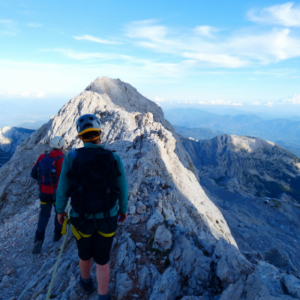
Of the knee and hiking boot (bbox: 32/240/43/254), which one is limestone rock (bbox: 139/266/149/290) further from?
hiking boot (bbox: 32/240/43/254)

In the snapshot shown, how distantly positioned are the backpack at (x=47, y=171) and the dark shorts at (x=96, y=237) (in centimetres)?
409

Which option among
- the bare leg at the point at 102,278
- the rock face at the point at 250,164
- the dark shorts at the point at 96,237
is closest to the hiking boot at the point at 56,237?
the dark shorts at the point at 96,237

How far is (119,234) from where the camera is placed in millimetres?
7340

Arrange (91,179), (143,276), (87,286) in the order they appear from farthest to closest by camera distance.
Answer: (143,276) < (87,286) < (91,179)

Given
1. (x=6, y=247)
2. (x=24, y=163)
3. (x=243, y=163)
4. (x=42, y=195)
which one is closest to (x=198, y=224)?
(x=42, y=195)

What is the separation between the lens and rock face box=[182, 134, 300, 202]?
125613 mm

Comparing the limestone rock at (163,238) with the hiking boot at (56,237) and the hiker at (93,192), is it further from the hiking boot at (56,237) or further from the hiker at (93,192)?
the hiking boot at (56,237)

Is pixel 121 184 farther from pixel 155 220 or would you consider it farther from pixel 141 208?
pixel 141 208

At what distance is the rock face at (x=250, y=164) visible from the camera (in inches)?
4945

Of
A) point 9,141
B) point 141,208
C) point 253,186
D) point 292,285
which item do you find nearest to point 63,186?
point 141,208

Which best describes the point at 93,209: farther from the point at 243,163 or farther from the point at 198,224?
the point at 243,163

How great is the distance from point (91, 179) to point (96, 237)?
1529 mm

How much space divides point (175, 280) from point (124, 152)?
39.6 feet

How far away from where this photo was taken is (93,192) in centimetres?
397
